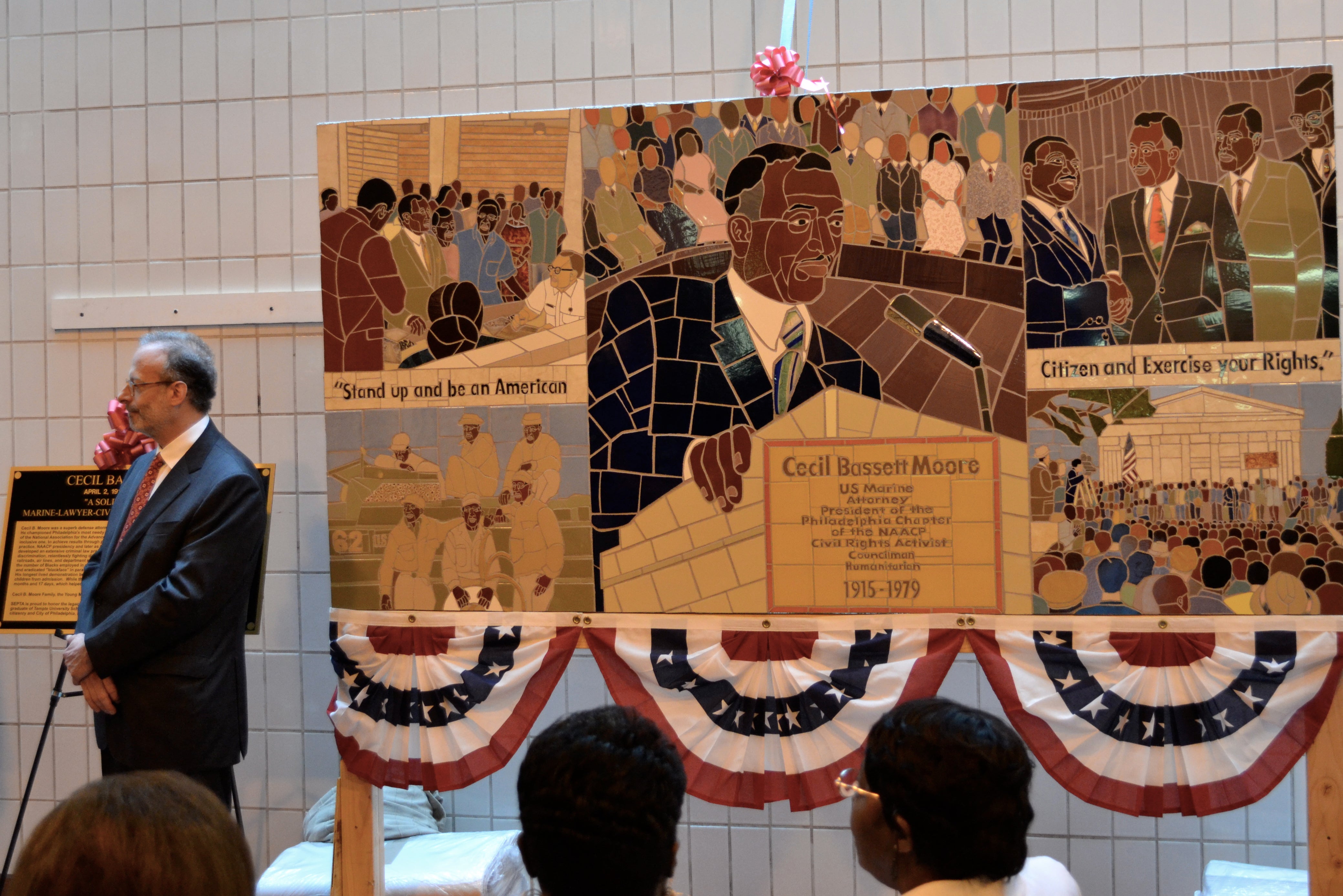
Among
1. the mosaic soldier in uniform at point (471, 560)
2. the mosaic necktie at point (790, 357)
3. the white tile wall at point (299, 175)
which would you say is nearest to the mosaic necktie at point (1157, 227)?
the mosaic necktie at point (790, 357)

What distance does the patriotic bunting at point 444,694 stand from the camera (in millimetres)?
2188

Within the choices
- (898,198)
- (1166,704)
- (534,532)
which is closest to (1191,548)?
(1166,704)

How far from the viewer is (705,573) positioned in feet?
7.01

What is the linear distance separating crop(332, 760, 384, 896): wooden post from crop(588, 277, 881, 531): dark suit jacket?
2.53 ft

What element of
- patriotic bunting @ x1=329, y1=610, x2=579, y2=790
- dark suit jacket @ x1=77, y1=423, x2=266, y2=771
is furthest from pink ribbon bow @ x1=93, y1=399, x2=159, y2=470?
patriotic bunting @ x1=329, y1=610, x2=579, y2=790

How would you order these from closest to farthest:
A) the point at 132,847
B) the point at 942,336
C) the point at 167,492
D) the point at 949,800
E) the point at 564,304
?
1. the point at 132,847
2. the point at 949,800
3. the point at 942,336
4. the point at 564,304
5. the point at 167,492

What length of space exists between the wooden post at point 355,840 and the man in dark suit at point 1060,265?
1.66 meters

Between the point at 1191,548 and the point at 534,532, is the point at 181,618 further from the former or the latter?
the point at 1191,548

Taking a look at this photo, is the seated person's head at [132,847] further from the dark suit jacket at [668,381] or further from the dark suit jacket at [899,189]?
the dark suit jacket at [899,189]

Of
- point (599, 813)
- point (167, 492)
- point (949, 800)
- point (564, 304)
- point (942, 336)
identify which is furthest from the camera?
point (167, 492)

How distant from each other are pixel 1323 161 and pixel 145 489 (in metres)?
2.59

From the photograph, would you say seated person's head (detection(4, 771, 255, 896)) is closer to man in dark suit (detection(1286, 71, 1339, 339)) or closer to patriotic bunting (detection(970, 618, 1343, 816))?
patriotic bunting (detection(970, 618, 1343, 816))

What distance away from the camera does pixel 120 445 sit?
2.77 metres

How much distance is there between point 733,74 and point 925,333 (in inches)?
51.0
